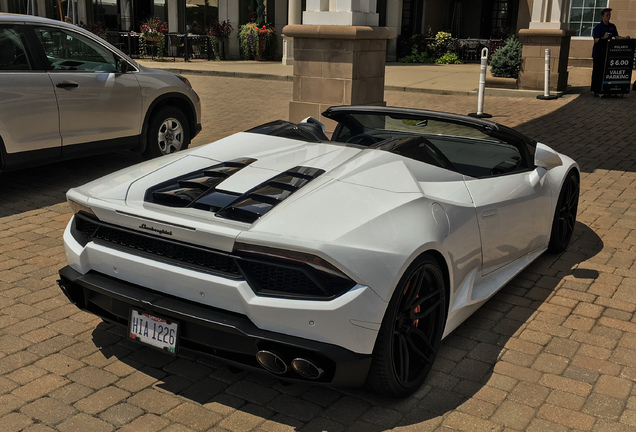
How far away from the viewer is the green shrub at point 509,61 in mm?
17031

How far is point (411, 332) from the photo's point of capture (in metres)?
3.54

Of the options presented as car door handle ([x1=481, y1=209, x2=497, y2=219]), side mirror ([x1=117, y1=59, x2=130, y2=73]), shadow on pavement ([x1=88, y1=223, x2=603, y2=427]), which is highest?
side mirror ([x1=117, y1=59, x2=130, y2=73])

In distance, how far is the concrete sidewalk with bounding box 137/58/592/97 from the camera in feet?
56.2

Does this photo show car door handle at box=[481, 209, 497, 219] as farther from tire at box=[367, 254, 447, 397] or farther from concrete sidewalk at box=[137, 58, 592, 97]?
concrete sidewalk at box=[137, 58, 592, 97]

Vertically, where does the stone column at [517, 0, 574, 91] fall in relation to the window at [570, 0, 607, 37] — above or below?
below

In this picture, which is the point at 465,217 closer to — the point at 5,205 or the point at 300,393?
the point at 300,393

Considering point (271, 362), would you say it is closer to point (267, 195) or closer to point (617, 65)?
point (267, 195)

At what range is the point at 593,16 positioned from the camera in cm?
2414

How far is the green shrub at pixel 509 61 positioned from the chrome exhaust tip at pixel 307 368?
15.2 metres

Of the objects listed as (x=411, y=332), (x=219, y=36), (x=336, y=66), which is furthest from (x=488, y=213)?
(x=219, y=36)

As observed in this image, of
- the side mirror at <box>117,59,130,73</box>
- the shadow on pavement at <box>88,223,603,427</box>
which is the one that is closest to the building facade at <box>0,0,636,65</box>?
the side mirror at <box>117,59,130,73</box>

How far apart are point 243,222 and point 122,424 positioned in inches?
43.8

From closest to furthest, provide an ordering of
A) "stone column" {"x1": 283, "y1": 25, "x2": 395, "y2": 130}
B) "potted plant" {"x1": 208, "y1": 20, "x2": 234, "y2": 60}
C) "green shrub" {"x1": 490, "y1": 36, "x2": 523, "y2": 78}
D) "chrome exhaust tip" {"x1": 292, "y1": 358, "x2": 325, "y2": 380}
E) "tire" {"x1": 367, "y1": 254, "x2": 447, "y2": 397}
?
1. "chrome exhaust tip" {"x1": 292, "y1": 358, "x2": 325, "y2": 380}
2. "tire" {"x1": 367, "y1": 254, "x2": 447, "y2": 397}
3. "stone column" {"x1": 283, "y1": 25, "x2": 395, "y2": 130}
4. "green shrub" {"x1": 490, "y1": 36, "x2": 523, "y2": 78}
5. "potted plant" {"x1": 208, "y1": 20, "x2": 234, "y2": 60}

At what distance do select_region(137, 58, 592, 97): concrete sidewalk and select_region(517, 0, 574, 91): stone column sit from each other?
0.47m
